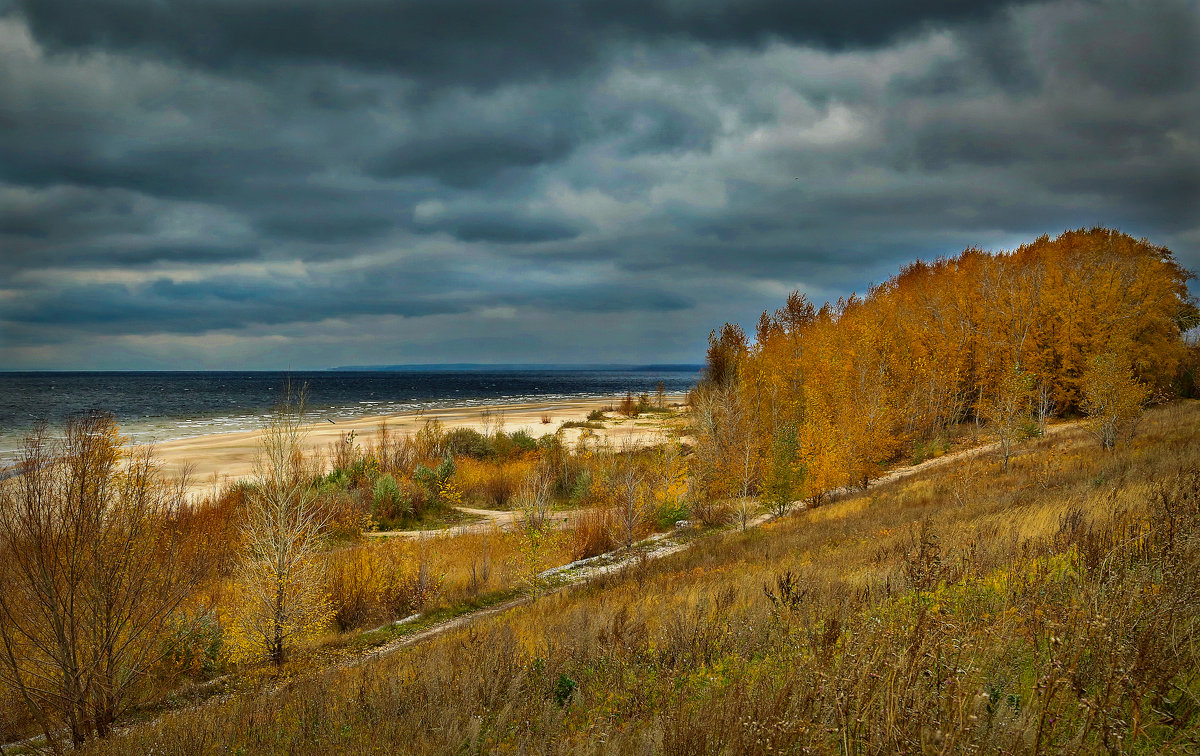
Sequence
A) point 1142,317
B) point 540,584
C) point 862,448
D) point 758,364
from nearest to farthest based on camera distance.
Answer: point 540,584 < point 862,448 < point 1142,317 < point 758,364

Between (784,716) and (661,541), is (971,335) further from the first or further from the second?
(784,716)

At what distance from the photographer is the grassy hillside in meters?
3.44

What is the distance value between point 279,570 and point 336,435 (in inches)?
1488

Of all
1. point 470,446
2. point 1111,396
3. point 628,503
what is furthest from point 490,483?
Answer: point 1111,396

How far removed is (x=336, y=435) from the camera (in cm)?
4594

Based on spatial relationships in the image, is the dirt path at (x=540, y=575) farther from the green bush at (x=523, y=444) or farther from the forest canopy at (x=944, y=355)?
the green bush at (x=523, y=444)

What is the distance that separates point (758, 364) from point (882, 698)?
141 feet

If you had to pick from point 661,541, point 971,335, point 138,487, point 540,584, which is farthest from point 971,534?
point 971,335

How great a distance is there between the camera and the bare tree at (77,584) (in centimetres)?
743

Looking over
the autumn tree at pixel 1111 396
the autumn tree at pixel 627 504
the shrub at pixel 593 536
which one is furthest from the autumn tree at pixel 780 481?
the autumn tree at pixel 1111 396

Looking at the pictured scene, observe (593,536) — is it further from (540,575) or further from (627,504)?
(540,575)

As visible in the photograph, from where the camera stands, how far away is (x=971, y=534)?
1069cm

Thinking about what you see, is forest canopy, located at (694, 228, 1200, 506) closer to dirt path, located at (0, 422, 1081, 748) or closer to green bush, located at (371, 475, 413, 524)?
dirt path, located at (0, 422, 1081, 748)

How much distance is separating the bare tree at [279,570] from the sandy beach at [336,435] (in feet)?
22.5
